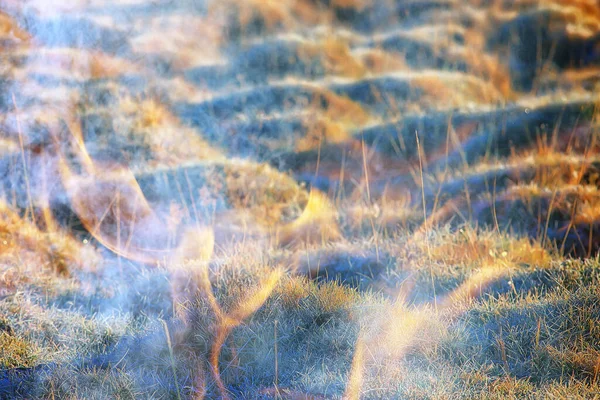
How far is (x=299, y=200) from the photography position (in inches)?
168

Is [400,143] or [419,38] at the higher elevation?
[419,38]

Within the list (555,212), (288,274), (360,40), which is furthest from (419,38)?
(288,274)

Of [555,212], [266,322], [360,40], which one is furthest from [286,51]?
[266,322]

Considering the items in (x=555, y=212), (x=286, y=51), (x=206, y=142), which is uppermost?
(x=286, y=51)

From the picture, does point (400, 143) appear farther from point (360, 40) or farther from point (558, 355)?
point (558, 355)

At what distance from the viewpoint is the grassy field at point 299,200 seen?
8.21 ft

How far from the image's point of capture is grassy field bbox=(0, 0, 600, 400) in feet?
8.21

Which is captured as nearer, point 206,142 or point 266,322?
point 266,322

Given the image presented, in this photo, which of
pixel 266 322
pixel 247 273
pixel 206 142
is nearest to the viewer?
pixel 266 322

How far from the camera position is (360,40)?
16.6ft

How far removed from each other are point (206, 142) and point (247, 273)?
1.68 m

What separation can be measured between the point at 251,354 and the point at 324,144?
7.43 feet

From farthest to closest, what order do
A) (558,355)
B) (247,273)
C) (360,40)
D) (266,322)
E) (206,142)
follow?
(360,40) < (206,142) < (247,273) < (266,322) < (558,355)

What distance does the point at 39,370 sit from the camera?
255 cm
